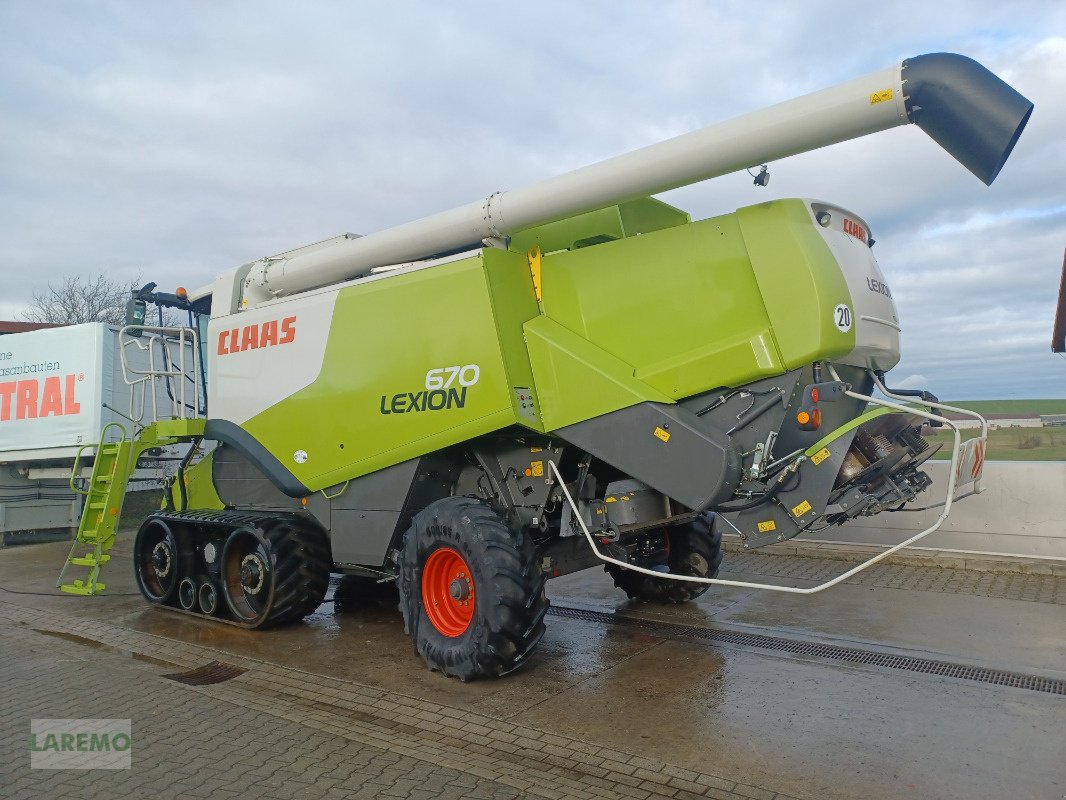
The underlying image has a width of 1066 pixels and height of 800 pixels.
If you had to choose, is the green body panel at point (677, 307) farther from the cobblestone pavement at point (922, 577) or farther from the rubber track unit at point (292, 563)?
the cobblestone pavement at point (922, 577)

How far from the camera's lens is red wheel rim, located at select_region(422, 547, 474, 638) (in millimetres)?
5660

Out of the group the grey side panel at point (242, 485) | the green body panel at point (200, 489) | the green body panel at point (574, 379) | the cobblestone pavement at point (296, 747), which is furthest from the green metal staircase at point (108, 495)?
the green body panel at point (574, 379)

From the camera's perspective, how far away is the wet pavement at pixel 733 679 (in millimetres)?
3912

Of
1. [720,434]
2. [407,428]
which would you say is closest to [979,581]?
[720,434]

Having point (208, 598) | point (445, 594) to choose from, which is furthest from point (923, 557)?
point (208, 598)

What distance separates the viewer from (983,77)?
165 inches

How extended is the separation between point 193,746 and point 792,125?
15.2 ft

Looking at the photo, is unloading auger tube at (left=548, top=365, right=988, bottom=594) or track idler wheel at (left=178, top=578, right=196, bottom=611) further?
track idler wheel at (left=178, top=578, right=196, bottom=611)

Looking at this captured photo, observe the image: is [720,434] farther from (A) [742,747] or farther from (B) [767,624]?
(B) [767,624]

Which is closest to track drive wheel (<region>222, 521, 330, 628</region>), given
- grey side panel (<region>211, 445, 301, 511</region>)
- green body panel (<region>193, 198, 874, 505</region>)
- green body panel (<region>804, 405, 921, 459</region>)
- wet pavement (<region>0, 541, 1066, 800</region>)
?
wet pavement (<region>0, 541, 1066, 800</region>)

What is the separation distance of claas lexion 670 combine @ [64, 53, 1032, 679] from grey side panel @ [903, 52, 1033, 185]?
0.03 ft

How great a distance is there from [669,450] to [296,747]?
8.72 ft

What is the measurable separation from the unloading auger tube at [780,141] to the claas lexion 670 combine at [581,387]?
1 centimetres

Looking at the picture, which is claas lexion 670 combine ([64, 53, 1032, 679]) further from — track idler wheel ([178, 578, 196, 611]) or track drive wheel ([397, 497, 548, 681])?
track idler wheel ([178, 578, 196, 611])
